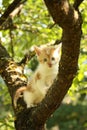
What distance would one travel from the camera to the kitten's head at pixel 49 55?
Answer: 20.2 feet

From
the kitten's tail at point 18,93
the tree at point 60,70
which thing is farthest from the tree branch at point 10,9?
the kitten's tail at point 18,93

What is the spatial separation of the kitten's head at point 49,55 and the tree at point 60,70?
16.5 inches

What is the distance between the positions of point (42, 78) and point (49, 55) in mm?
422

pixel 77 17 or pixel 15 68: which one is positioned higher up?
pixel 77 17

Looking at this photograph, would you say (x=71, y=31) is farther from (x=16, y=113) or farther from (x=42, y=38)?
(x=42, y=38)

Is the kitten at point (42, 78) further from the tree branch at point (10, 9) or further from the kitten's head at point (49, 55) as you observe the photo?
the tree branch at point (10, 9)

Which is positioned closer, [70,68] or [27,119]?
[70,68]

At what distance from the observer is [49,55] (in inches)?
245

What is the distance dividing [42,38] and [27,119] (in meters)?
3.41

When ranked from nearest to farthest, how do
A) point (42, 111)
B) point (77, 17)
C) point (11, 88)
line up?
point (77, 17)
point (42, 111)
point (11, 88)

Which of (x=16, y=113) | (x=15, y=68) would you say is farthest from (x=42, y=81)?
(x=16, y=113)

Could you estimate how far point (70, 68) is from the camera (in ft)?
13.2

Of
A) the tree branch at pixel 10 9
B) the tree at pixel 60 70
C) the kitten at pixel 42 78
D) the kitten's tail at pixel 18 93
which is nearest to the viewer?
the tree at pixel 60 70

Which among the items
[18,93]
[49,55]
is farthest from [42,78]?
[18,93]
